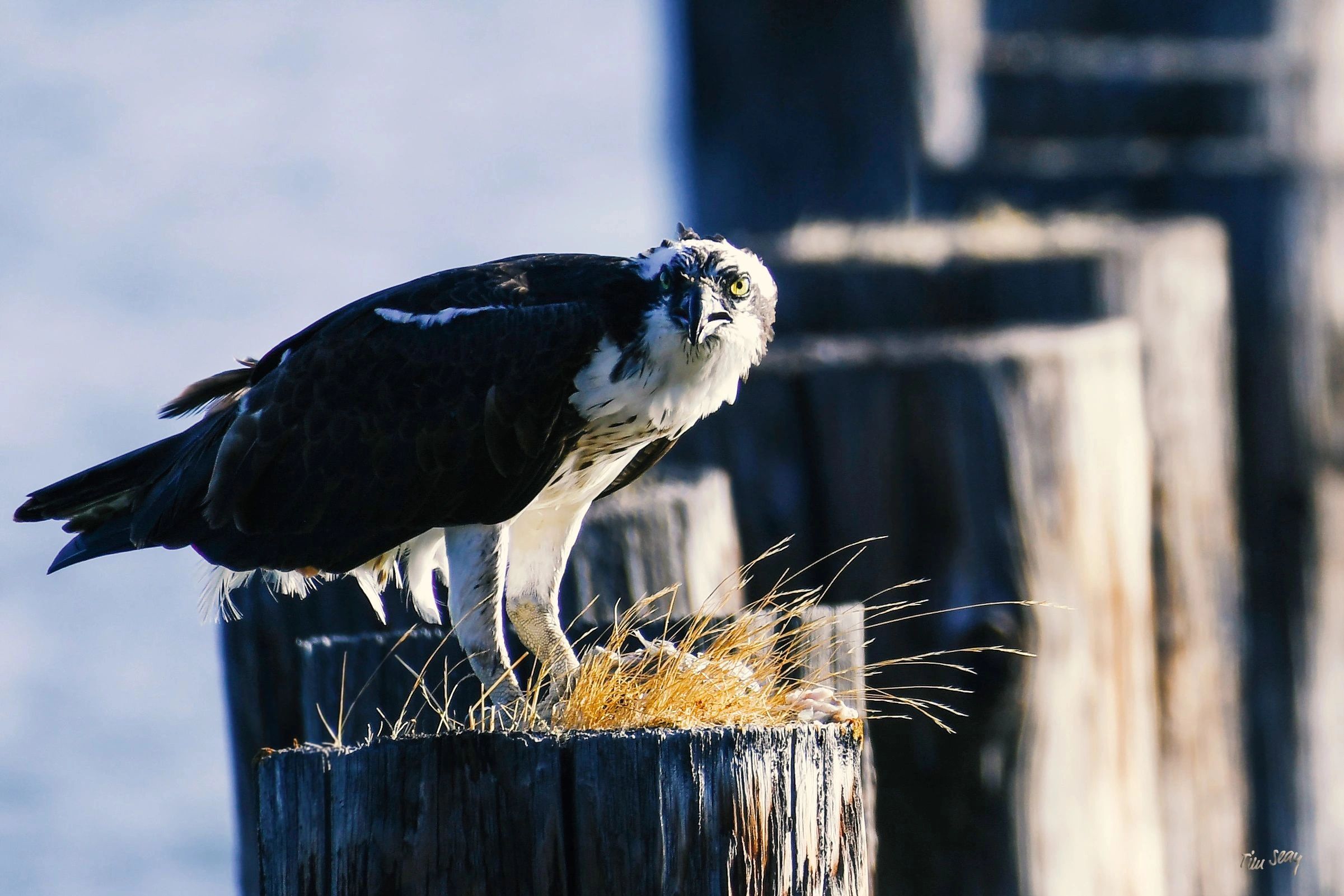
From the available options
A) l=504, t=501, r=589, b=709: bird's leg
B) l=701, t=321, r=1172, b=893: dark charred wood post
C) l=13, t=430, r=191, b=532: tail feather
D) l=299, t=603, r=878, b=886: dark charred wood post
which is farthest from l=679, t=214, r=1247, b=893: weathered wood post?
l=13, t=430, r=191, b=532: tail feather

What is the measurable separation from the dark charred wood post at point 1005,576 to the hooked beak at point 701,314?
3.03 feet

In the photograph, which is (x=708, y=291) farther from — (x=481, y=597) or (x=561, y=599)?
(x=561, y=599)

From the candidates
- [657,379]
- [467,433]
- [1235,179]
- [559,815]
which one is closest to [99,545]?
[467,433]

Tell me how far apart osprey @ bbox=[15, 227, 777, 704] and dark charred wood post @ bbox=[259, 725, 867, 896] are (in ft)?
5.38

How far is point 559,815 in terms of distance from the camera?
3.65 m

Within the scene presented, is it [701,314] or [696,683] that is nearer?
[696,683]

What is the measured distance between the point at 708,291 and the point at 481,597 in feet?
3.96

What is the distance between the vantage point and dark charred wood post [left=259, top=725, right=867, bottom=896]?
3625 millimetres

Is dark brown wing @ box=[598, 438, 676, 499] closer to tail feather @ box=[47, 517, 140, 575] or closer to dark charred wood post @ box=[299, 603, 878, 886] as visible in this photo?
dark charred wood post @ box=[299, 603, 878, 886]

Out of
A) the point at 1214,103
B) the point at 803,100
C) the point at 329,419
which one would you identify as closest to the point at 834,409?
the point at 329,419

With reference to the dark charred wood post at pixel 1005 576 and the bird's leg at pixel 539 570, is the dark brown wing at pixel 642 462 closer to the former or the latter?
the bird's leg at pixel 539 570

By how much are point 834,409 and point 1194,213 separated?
368 cm

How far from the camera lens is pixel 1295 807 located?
7.77 meters

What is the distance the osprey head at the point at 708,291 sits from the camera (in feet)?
18.1
